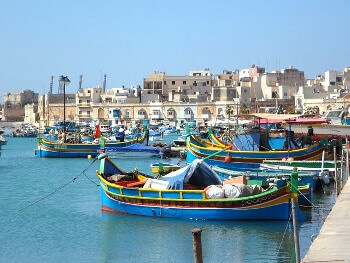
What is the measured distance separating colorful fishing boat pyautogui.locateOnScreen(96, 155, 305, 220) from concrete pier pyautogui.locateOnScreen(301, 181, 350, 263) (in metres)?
3.32

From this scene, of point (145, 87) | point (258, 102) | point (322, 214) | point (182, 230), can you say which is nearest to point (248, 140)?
point (322, 214)

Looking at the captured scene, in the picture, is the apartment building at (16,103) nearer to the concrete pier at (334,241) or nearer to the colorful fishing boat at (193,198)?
the colorful fishing boat at (193,198)

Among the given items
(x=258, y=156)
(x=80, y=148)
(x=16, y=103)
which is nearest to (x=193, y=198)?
(x=258, y=156)

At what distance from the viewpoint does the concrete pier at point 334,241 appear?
525 inches

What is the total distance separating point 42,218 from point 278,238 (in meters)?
8.28

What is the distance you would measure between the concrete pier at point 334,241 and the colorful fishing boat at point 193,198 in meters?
3.32

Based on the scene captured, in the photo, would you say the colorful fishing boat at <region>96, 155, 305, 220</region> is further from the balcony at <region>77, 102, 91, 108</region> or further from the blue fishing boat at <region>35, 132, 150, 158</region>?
the balcony at <region>77, 102, 91, 108</region>

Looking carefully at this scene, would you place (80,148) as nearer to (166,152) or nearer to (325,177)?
(166,152)

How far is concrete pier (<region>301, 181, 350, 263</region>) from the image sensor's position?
13.3 meters

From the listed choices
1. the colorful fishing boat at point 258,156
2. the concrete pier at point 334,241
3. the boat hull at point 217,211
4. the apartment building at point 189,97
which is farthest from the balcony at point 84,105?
the concrete pier at point 334,241

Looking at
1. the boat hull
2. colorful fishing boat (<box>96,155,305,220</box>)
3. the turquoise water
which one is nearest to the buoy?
the turquoise water

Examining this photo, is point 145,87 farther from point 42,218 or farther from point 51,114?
point 42,218

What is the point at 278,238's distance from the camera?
21078 mm

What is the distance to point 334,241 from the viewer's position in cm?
1486
